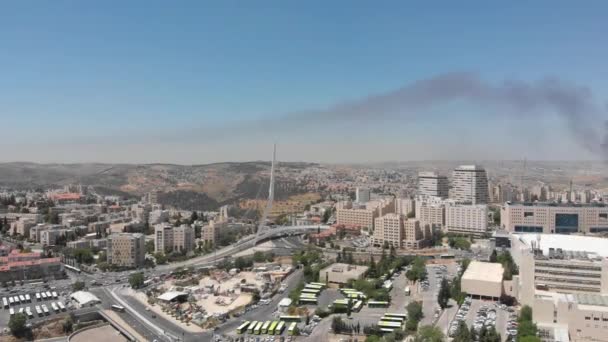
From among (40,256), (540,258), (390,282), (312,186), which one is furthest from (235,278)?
(312,186)

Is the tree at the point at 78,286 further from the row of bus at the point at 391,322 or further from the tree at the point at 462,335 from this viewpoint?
the tree at the point at 462,335

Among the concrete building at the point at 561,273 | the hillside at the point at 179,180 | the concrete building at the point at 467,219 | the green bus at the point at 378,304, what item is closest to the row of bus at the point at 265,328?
the green bus at the point at 378,304

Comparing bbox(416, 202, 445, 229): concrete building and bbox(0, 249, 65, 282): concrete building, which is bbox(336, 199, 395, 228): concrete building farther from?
bbox(0, 249, 65, 282): concrete building

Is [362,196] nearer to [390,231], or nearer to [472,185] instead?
[472,185]

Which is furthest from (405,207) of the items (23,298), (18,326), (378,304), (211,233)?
(18,326)

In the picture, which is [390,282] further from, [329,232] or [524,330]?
[329,232]

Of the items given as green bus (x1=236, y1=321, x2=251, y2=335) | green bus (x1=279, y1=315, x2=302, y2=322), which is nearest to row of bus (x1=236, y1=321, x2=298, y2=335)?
green bus (x1=236, y1=321, x2=251, y2=335)
